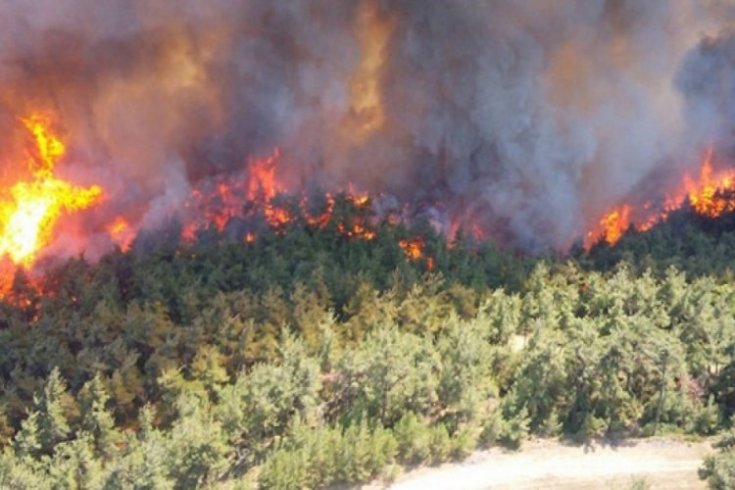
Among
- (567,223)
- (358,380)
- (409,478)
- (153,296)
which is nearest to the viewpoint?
(409,478)

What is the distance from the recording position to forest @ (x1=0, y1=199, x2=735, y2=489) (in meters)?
43.5

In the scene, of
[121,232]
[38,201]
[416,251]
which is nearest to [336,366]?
[416,251]

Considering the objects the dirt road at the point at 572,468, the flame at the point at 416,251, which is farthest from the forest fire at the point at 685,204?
the dirt road at the point at 572,468

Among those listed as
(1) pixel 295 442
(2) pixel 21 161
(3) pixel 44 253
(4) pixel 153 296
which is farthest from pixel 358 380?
(2) pixel 21 161

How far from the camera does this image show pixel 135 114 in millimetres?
75375

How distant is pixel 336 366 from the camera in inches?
1855

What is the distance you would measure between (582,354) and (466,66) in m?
36.8

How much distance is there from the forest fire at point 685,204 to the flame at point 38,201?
1725 inches

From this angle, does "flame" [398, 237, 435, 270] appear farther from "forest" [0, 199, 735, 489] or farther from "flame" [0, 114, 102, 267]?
"flame" [0, 114, 102, 267]

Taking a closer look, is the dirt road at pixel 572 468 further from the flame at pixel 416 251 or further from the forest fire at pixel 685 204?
the forest fire at pixel 685 204

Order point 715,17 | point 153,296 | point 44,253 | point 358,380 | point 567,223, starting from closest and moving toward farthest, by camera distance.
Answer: point 358,380 < point 153,296 < point 44,253 < point 567,223 < point 715,17

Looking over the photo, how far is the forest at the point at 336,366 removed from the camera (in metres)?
43.5

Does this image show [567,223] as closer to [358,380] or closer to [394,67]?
[394,67]

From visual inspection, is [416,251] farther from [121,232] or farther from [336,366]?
[121,232]
